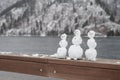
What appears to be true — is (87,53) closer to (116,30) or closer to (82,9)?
(116,30)

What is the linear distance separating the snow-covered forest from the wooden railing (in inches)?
16.7

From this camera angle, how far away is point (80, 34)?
2801mm

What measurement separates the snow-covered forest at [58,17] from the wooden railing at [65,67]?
425 millimetres

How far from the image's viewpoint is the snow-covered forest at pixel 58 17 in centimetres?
269

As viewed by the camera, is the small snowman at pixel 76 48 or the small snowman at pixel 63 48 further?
the small snowman at pixel 63 48

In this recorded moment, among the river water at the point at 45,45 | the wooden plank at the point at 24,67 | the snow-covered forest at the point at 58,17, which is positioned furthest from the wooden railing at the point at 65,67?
the snow-covered forest at the point at 58,17

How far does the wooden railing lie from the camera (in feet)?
7.91

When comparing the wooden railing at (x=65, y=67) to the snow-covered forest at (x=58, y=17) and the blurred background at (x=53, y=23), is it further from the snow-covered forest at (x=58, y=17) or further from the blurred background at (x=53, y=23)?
the snow-covered forest at (x=58, y=17)

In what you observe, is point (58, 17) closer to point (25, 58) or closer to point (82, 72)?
point (25, 58)

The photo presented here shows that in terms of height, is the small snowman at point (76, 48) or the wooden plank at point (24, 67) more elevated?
the small snowman at point (76, 48)

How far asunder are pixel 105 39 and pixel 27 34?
3.99 ft

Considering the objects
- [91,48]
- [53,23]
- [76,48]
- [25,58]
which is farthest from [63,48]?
[25,58]

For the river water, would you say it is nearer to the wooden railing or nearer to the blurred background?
the blurred background

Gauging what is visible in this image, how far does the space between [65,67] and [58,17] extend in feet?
2.49
